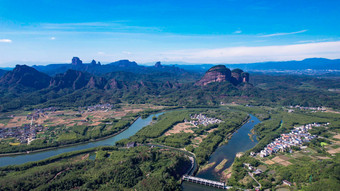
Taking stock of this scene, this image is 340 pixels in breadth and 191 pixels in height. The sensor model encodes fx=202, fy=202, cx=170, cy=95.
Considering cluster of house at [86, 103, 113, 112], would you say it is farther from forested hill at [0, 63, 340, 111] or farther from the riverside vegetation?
forested hill at [0, 63, 340, 111]

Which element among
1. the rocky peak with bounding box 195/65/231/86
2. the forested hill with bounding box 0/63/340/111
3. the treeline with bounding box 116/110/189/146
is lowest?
the treeline with bounding box 116/110/189/146

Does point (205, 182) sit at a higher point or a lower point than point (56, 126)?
lower

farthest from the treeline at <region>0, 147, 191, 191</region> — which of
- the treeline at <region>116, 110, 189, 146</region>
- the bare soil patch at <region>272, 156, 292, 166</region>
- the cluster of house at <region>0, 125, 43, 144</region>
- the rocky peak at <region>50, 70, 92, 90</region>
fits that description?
the rocky peak at <region>50, 70, 92, 90</region>

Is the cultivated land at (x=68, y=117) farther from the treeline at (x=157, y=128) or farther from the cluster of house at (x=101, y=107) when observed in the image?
the treeline at (x=157, y=128)

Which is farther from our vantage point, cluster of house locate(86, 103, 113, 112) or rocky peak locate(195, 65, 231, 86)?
rocky peak locate(195, 65, 231, 86)

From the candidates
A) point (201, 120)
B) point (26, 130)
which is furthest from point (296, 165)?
point (26, 130)

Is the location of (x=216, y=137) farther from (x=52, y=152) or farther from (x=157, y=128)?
(x=52, y=152)

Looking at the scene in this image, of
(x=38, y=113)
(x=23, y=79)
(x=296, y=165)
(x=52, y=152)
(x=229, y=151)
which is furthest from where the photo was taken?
(x=23, y=79)
